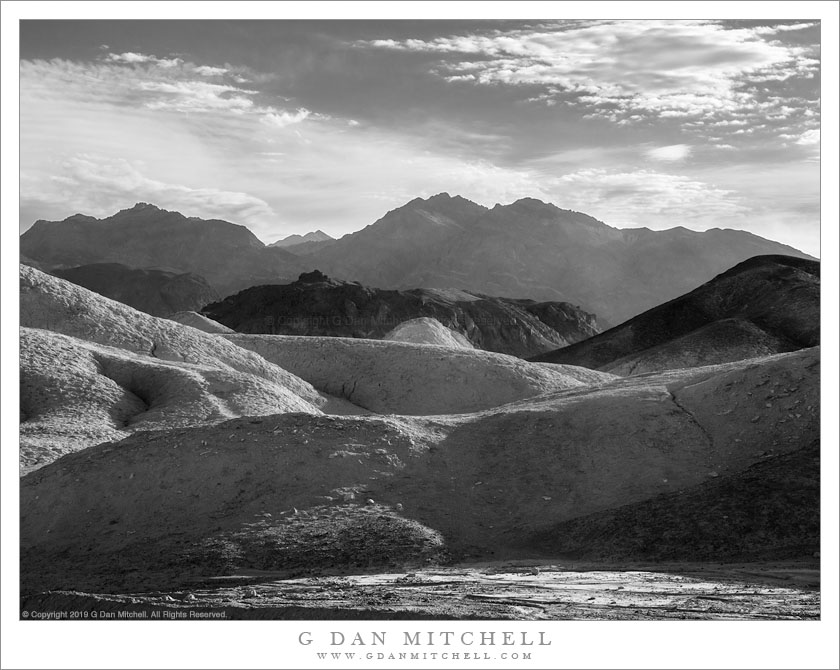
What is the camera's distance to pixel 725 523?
A: 1288 cm

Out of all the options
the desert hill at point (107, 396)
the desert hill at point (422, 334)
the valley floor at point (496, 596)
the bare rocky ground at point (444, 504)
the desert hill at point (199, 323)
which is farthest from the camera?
the desert hill at point (422, 334)

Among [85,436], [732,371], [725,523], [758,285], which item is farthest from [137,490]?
[758,285]

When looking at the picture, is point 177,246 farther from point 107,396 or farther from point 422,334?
point 107,396

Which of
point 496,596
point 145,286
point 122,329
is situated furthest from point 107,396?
point 145,286

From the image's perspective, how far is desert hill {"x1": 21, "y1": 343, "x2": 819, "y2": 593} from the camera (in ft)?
42.2

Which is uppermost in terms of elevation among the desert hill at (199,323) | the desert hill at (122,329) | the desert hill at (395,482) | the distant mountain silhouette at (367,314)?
the distant mountain silhouette at (367,314)

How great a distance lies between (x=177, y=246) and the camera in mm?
188500

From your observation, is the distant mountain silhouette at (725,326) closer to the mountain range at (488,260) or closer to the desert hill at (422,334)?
the desert hill at (422,334)

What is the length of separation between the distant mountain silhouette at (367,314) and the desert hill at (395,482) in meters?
81.5

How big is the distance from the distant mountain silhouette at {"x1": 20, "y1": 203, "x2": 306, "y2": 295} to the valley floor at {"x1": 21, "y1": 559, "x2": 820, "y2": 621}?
16317 cm

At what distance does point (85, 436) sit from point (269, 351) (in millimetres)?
16280

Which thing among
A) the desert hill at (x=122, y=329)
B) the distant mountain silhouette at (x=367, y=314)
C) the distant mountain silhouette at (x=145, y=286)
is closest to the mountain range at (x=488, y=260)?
the distant mountain silhouette at (x=145, y=286)

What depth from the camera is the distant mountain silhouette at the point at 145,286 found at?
449ft

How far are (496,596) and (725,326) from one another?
4859 cm
